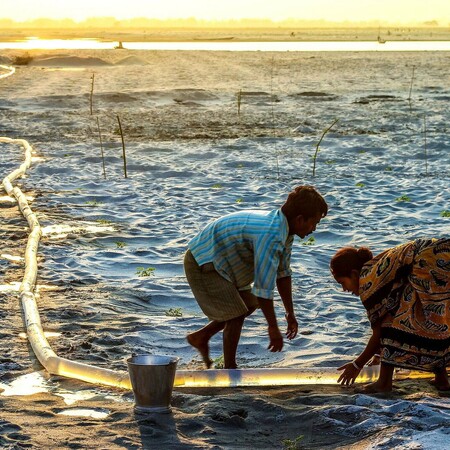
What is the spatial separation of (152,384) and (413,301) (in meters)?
1.49

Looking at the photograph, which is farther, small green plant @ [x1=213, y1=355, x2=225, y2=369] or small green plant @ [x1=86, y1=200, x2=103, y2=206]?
small green plant @ [x1=86, y1=200, x2=103, y2=206]

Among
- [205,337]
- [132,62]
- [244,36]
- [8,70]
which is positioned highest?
[244,36]

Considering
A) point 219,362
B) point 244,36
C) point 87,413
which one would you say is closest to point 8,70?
point 219,362

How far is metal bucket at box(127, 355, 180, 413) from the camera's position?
4836 millimetres

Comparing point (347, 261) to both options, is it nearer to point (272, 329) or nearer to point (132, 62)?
point (272, 329)

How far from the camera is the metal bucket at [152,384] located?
484cm

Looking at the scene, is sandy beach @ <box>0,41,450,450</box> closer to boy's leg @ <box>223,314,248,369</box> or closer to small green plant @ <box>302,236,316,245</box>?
small green plant @ <box>302,236,316,245</box>

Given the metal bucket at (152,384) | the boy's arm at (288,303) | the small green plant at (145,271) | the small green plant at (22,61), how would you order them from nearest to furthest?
the metal bucket at (152,384) → the boy's arm at (288,303) → the small green plant at (145,271) → the small green plant at (22,61)

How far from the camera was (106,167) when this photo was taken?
46.1ft

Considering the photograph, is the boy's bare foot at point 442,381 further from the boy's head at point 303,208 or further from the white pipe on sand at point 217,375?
the boy's head at point 303,208


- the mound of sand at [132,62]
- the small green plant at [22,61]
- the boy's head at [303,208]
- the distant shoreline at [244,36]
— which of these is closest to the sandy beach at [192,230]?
the boy's head at [303,208]

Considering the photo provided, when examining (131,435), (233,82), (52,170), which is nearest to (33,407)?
(131,435)

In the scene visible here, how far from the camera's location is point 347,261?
17.4 ft

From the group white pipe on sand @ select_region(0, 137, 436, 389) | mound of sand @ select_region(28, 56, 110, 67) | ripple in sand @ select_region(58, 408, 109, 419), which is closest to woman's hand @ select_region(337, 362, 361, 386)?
white pipe on sand @ select_region(0, 137, 436, 389)
